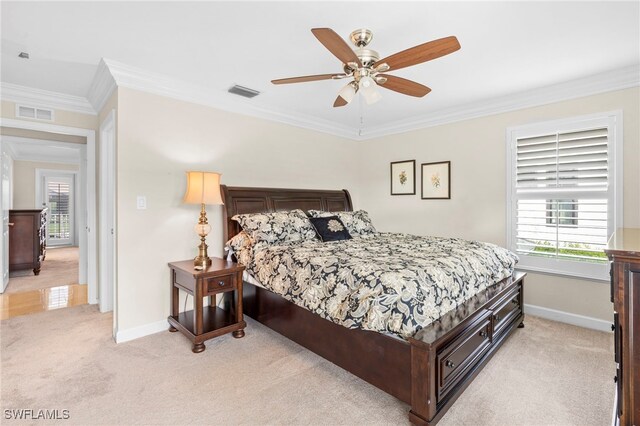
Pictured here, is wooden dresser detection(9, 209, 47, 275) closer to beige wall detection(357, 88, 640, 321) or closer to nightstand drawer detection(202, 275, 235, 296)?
nightstand drawer detection(202, 275, 235, 296)

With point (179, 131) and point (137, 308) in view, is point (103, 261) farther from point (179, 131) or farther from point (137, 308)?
point (179, 131)

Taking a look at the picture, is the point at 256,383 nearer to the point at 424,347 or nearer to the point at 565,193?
the point at 424,347

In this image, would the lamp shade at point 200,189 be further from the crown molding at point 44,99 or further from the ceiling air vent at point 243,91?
the crown molding at point 44,99

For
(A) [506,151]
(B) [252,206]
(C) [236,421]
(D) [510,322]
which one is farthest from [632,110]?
(C) [236,421]

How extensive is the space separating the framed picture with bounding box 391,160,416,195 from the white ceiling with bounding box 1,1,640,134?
1.45m

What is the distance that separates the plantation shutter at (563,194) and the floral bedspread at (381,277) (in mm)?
736

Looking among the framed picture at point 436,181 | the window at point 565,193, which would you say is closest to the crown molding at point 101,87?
the framed picture at point 436,181

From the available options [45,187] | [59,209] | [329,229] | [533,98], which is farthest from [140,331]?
[59,209]

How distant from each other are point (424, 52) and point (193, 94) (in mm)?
2493

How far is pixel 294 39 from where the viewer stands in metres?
2.46

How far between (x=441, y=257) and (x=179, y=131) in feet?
9.40

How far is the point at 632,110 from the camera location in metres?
3.04

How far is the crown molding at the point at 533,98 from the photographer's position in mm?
3055

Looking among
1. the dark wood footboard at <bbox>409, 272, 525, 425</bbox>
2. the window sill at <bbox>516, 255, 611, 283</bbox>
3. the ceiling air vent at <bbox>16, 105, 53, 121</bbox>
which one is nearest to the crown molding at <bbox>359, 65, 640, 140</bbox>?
the window sill at <bbox>516, 255, 611, 283</bbox>
